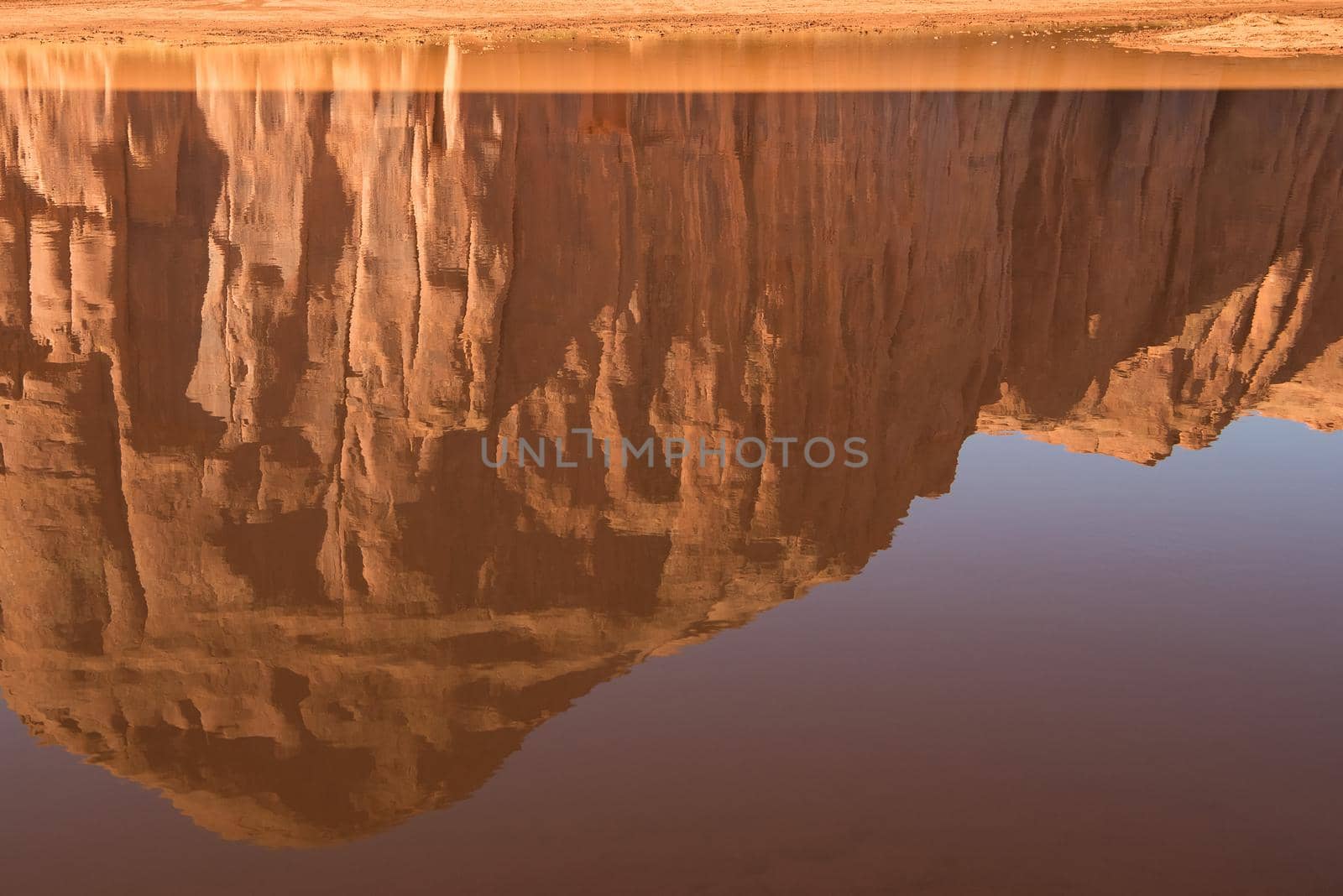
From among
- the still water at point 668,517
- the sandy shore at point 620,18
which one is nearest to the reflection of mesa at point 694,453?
the still water at point 668,517

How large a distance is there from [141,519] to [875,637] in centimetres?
541

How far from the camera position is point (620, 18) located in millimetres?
34562

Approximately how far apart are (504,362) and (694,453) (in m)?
2.63

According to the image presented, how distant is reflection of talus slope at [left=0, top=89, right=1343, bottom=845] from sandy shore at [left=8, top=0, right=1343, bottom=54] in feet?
35.7

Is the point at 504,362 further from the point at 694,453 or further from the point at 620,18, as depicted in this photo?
the point at 620,18

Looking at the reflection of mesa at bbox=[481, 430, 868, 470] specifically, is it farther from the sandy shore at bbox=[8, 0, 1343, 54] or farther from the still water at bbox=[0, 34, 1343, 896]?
the sandy shore at bbox=[8, 0, 1343, 54]

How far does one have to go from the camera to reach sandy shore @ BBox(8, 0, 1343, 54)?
106 feet

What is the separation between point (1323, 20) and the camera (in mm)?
32062

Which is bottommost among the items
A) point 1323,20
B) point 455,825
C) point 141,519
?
point 141,519

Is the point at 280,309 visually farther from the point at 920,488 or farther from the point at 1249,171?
the point at 1249,171

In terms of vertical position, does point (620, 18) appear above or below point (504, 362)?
above

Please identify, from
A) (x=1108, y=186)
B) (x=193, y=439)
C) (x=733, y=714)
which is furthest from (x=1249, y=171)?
(x=733, y=714)

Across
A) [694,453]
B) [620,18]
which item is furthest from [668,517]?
[620,18]

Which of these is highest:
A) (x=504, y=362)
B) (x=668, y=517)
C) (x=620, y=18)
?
(x=620, y=18)
